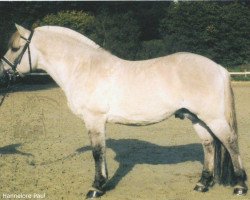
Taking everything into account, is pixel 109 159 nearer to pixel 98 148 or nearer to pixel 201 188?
pixel 98 148

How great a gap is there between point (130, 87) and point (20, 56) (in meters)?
1.57

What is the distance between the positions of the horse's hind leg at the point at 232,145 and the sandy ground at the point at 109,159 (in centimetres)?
17

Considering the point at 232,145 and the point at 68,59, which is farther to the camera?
the point at 68,59

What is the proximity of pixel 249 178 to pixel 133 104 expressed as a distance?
2.30 meters

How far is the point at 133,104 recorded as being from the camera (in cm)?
531

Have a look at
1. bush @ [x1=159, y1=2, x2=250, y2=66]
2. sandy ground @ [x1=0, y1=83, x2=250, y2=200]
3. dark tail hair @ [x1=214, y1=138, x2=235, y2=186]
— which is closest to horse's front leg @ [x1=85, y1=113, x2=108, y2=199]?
sandy ground @ [x1=0, y1=83, x2=250, y2=200]

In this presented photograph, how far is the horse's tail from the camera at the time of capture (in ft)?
17.3

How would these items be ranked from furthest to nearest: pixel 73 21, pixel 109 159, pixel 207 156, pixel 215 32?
pixel 73 21 < pixel 215 32 < pixel 109 159 < pixel 207 156

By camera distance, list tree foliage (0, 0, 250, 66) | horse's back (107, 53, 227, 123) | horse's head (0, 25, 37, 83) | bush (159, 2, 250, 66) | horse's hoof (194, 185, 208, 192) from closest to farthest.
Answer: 1. horse's back (107, 53, 227, 123)
2. horse's head (0, 25, 37, 83)
3. horse's hoof (194, 185, 208, 192)
4. tree foliage (0, 0, 250, 66)
5. bush (159, 2, 250, 66)

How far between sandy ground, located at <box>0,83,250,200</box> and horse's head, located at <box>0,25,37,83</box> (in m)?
1.70

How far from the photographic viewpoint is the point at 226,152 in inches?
219

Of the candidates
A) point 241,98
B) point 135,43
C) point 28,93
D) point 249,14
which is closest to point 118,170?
point 241,98

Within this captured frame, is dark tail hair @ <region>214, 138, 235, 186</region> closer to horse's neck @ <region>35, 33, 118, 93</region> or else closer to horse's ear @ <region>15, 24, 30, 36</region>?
horse's neck @ <region>35, 33, 118, 93</region>

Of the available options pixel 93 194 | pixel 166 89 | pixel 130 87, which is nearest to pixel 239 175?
pixel 166 89
